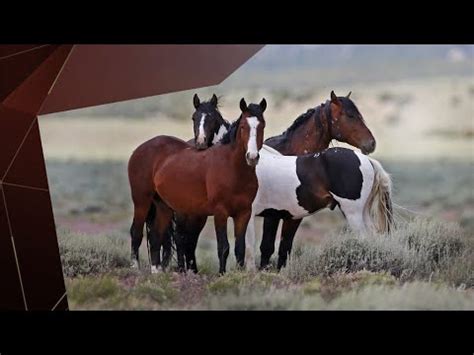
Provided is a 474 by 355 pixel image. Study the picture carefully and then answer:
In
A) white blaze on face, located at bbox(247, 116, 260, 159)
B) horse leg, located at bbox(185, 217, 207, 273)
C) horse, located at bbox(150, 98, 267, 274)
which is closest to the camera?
white blaze on face, located at bbox(247, 116, 260, 159)

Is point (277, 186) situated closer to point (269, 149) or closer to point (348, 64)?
point (269, 149)

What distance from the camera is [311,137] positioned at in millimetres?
6531

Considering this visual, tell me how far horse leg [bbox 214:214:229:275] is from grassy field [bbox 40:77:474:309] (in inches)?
2.5

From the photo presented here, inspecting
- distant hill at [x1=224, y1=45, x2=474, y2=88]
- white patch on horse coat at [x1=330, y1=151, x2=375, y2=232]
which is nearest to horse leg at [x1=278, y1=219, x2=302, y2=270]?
white patch on horse coat at [x1=330, y1=151, x2=375, y2=232]

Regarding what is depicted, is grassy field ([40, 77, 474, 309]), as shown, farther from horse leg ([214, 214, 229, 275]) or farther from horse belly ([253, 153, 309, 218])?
horse belly ([253, 153, 309, 218])

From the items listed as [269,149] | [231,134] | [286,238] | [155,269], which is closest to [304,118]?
[269,149]

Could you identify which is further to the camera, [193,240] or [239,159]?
[193,240]

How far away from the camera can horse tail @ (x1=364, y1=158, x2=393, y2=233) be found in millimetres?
6391

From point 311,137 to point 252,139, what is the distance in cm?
60

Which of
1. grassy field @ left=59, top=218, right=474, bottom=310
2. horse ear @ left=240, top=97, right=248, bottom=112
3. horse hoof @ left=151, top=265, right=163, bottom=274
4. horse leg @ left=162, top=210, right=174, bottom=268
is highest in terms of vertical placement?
horse ear @ left=240, top=97, right=248, bottom=112

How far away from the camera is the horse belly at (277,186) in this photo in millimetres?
6358

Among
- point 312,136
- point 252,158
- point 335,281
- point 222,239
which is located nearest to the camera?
point 252,158
